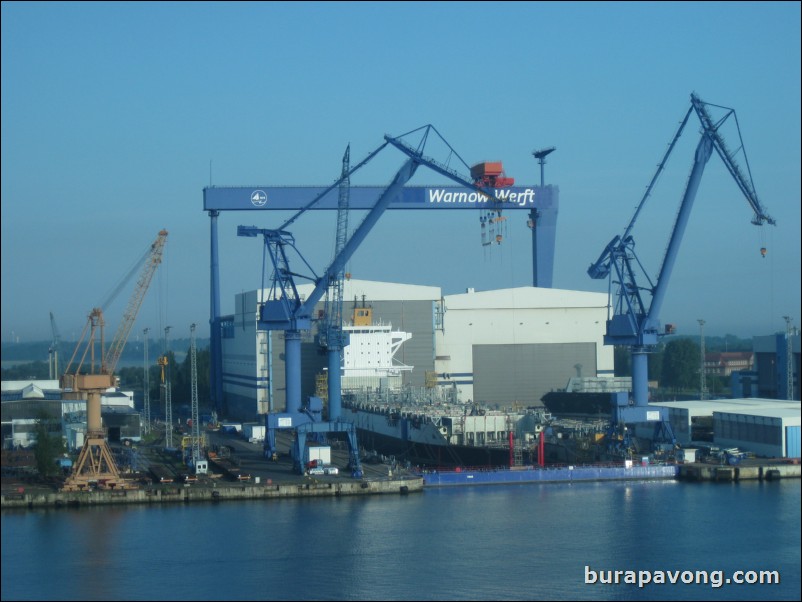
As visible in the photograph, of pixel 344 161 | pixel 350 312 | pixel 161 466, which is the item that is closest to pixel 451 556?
pixel 161 466

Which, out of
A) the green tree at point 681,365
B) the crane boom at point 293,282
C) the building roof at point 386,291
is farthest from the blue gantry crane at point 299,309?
the green tree at point 681,365

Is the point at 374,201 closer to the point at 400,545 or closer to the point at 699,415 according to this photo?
Result: the point at 699,415

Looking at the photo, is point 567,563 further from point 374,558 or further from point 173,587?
point 173,587

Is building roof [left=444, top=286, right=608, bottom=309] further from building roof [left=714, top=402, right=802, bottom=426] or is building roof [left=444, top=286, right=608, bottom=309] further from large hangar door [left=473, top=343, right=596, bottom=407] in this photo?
building roof [left=714, top=402, right=802, bottom=426]

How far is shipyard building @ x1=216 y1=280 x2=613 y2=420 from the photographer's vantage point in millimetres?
25922

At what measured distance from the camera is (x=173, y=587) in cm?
1012

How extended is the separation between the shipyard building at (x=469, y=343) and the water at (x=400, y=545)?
10.8 meters

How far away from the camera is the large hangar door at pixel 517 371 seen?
26.8 m

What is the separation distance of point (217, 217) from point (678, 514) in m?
15.4

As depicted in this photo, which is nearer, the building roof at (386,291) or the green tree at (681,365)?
the building roof at (386,291)

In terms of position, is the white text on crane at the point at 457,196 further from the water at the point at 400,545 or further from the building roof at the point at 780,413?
the water at the point at 400,545

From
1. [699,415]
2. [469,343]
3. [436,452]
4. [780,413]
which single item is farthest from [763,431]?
[469,343]

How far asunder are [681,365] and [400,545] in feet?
86.6

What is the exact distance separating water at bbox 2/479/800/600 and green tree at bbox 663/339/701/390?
21.1 metres
